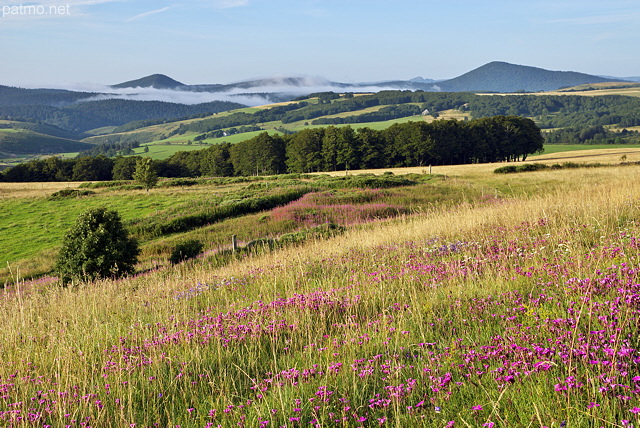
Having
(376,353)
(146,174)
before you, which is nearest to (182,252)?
(376,353)

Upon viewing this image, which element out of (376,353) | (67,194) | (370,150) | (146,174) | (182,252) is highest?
(370,150)

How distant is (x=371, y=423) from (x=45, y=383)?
3.33 meters

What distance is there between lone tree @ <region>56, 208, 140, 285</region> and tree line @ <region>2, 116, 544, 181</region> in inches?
3325

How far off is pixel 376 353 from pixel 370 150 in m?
98.9

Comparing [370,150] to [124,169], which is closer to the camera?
[370,150]

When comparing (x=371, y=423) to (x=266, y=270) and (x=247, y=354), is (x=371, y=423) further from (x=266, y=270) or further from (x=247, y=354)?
(x=266, y=270)

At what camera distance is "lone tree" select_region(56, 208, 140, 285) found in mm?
17938

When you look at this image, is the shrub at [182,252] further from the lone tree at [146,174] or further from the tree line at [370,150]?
the tree line at [370,150]

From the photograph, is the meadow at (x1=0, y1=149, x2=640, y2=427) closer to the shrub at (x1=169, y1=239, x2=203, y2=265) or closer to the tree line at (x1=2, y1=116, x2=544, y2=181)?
the shrub at (x1=169, y1=239, x2=203, y2=265)

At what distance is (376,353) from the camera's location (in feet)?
14.0

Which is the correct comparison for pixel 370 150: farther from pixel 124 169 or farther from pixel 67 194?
pixel 67 194

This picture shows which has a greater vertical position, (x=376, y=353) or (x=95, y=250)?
(x=376, y=353)

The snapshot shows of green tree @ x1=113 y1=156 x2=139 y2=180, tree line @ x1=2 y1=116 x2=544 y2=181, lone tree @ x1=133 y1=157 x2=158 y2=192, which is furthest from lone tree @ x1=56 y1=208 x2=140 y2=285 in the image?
green tree @ x1=113 y1=156 x2=139 y2=180

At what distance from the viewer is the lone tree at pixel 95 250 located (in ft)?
58.9
